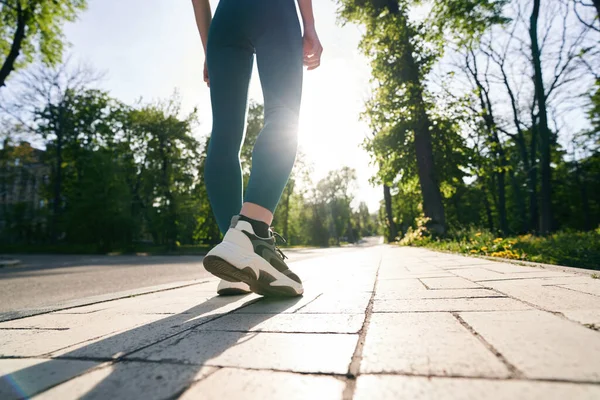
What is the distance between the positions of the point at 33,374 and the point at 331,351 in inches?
30.3

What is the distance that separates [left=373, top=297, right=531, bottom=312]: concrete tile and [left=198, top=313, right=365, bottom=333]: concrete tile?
0.20 m

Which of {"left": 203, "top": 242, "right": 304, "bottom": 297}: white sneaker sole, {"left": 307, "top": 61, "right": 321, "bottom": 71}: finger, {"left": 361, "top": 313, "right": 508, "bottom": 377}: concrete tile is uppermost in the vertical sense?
{"left": 307, "top": 61, "right": 321, "bottom": 71}: finger

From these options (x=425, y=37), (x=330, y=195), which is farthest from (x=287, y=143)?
(x=330, y=195)

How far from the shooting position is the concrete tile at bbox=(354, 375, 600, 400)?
23.3 inches

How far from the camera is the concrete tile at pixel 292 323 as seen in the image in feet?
3.69

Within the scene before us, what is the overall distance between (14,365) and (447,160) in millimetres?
12960

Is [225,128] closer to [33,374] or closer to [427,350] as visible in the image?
[33,374]

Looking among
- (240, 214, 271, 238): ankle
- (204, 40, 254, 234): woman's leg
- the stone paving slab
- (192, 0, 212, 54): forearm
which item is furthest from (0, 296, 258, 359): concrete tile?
(192, 0, 212, 54): forearm

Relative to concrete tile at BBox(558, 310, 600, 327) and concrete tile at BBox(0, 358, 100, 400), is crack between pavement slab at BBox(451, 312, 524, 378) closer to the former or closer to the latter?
concrete tile at BBox(558, 310, 600, 327)

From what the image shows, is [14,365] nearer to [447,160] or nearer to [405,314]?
[405,314]

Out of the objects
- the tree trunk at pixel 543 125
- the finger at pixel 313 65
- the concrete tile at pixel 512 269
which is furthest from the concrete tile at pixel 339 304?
the tree trunk at pixel 543 125

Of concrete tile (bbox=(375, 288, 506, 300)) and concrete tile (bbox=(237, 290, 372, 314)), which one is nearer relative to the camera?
concrete tile (bbox=(237, 290, 372, 314))

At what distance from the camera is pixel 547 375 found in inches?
26.0

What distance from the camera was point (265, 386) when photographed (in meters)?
0.70
